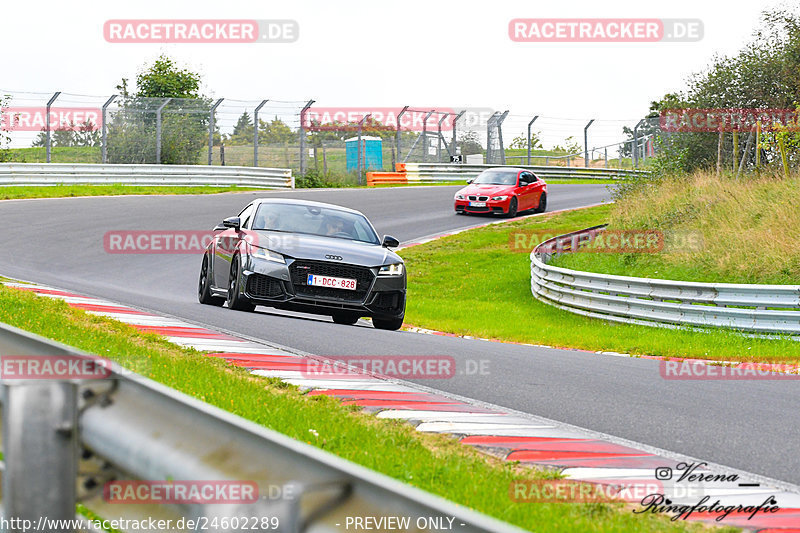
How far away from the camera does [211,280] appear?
43.5 ft

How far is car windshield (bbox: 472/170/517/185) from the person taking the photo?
3136 centimetres

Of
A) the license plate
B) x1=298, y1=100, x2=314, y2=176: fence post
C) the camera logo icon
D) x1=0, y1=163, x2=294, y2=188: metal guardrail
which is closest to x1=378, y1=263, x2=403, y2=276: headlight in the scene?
the license plate

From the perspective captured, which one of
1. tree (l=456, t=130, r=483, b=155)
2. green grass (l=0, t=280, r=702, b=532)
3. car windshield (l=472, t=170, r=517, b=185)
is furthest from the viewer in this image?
tree (l=456, t=130, r=483, b=155)

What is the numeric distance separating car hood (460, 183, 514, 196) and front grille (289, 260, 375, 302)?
63.1 ft

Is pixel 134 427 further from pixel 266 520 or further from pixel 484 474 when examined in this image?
pixel 484 474

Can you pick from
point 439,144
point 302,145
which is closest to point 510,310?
point 302,145

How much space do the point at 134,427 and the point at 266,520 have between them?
2.03 feet

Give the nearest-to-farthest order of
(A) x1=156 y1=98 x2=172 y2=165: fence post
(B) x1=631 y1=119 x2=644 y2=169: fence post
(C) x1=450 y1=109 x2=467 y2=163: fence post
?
(A) x1=156 y1=98 x2=172 y2=165: fence post → (C) x1=450 y1=109 x2=467 y2=163: fence post → (B) x1=631 y1=119 x2=644 y2=169: fence post

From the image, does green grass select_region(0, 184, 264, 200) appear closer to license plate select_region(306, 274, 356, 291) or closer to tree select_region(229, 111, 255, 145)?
tree select_region(229, 111, 255, 145)

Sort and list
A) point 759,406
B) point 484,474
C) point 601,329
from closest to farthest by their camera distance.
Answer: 1. point 484,474
2. point 759,406
3. point 601,329

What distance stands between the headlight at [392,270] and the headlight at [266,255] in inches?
49.3

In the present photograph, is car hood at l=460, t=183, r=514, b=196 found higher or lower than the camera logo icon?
higher

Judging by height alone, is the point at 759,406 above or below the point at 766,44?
below

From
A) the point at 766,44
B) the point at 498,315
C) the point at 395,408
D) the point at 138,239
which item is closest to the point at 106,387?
the point at 395,408
